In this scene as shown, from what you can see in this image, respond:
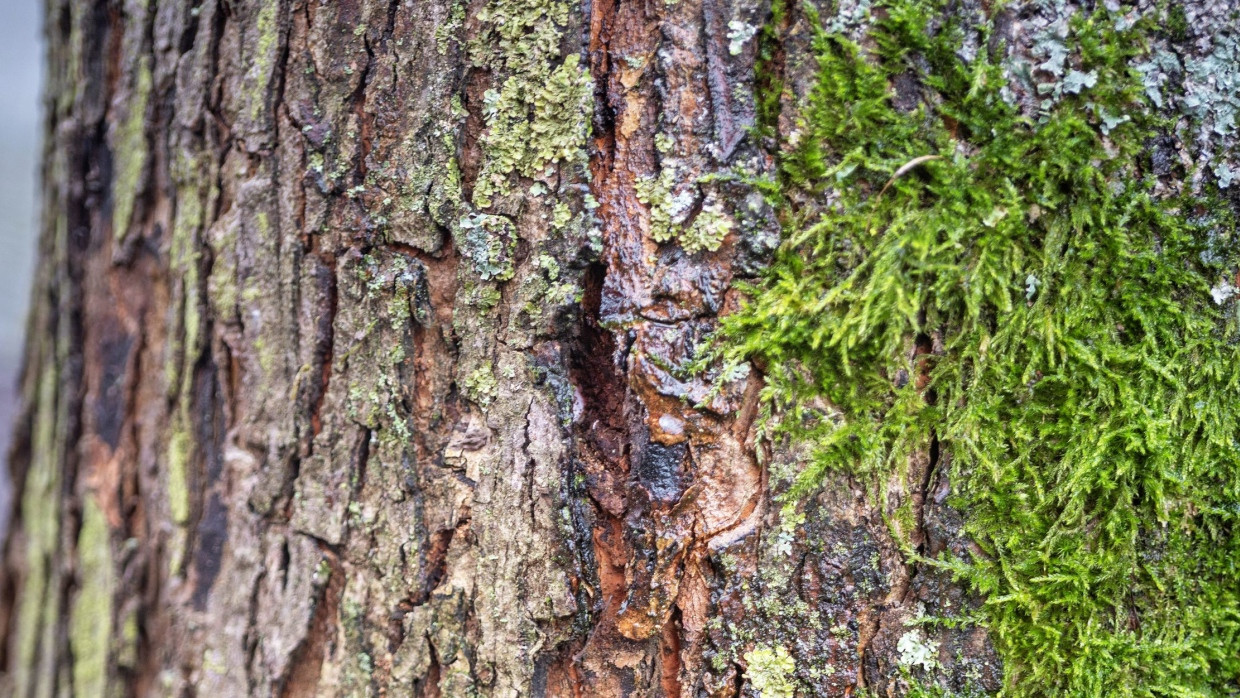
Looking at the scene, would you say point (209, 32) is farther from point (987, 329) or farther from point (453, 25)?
point (987, 329)

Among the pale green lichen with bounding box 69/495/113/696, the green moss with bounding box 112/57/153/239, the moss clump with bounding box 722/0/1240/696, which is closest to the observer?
the moss clump with bounding box 722/0/1240/696

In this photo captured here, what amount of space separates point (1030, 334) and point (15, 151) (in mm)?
9576

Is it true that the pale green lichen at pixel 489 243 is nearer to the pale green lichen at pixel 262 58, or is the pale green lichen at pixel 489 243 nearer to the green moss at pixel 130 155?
the pale green lichen at pixel 262 58

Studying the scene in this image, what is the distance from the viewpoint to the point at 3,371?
7.54m

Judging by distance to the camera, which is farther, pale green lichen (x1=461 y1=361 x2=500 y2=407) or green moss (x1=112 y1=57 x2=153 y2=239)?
green moss (x1=112 y1=57 x2=153 y2=239)

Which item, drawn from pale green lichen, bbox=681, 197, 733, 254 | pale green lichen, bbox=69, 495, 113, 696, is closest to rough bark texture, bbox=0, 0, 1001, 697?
pale green lichen, bbox=681, 197, 733, 254

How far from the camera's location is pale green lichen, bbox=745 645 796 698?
3.31 ft

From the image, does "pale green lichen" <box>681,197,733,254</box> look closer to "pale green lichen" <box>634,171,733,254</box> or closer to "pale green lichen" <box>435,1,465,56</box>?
"pale green lichen" <box>634,171,733,254</box>

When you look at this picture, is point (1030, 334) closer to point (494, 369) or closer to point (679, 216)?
point (679, 216)

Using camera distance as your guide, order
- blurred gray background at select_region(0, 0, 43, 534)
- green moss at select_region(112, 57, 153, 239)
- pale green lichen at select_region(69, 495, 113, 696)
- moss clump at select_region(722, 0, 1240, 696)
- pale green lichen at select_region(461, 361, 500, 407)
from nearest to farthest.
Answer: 1. moss clump at select_region(722, 0, 1240, 696)
2. pale green lichen at select_region(461, 361, 500, 407)
3. green moss at select_region(112, 57, 153, 239)
4. pale green lichen at select_region(69, 495, 113, 696)
5. blurred gray background at select_region(0, 0, 43, 534)

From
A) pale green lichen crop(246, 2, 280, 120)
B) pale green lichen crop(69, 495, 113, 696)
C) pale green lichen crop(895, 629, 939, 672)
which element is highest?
pale green lichen crop(246, 2, 280, 120)

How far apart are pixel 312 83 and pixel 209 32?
319 millimetres

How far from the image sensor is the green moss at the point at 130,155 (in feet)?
4.60

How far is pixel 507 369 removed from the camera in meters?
1.05
